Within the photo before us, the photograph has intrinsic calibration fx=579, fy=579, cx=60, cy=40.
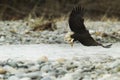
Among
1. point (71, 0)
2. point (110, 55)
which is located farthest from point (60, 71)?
point (71, 0)

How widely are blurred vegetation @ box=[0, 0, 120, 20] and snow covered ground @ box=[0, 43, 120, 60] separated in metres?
6.31

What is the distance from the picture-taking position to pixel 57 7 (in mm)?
12938

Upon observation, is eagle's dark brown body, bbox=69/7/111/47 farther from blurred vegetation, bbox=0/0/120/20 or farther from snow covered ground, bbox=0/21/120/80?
blurred vegetation, bbox=0/0/120/20

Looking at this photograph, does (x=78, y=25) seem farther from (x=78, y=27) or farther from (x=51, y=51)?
(x=51, y=51)

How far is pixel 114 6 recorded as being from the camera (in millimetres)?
13227

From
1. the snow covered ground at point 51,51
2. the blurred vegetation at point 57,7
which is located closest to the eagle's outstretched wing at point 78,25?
the snow covered ground at point 51,51

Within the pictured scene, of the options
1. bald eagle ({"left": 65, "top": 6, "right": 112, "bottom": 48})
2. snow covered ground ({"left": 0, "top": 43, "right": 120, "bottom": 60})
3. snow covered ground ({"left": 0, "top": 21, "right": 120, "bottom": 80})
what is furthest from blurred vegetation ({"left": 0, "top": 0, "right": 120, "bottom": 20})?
Result: bald eagle ({"left": 65, "top": 6, "right": 112, "bottom": 48})

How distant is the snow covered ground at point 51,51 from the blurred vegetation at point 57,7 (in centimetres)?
631

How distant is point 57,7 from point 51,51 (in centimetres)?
759

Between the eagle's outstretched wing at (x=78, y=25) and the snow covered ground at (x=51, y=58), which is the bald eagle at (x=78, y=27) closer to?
the eagle's outstretched wing at (x=78, y=25)

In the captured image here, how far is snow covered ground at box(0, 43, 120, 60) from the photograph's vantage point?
496 cm

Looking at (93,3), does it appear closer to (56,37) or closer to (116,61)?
(56,37)

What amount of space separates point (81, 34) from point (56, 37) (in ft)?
4.11

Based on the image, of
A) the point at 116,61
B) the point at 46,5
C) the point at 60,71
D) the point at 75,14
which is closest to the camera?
the point at 60,71
